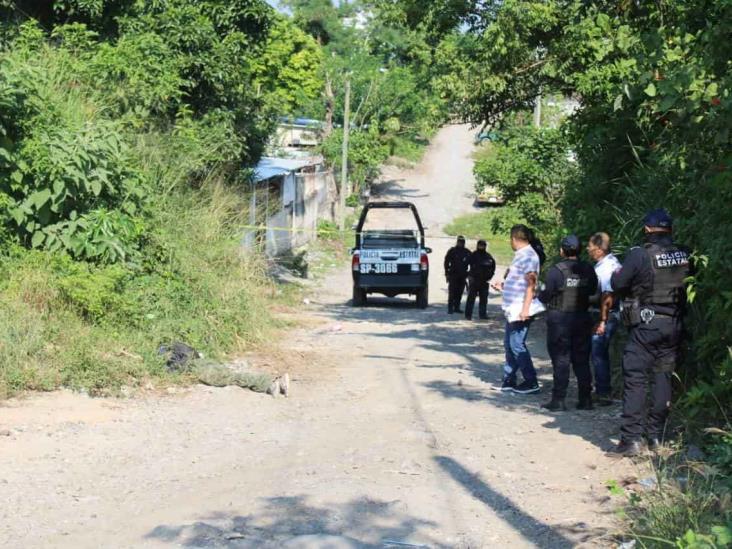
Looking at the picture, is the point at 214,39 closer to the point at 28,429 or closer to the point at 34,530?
the point at 28,429

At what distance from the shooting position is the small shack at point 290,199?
2319 centimetres

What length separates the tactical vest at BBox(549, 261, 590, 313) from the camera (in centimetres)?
930

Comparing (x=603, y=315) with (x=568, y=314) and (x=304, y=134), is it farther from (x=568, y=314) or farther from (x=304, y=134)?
(x=304, y=134)

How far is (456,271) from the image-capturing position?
19.8 m

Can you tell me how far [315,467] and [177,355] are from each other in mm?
3876

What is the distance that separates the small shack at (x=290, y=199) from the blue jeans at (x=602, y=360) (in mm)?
9023

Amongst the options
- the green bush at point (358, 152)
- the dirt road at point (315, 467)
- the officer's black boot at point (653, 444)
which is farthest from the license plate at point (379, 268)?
the green bush at point (358, 152)

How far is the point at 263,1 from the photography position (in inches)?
730

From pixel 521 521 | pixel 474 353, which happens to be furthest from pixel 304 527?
pixel 474 353

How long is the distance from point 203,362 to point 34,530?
5.07 meters

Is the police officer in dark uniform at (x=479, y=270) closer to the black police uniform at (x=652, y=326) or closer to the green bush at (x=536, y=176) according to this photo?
the green bush at (x=536, y=176)

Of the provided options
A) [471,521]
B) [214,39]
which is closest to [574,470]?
[471,521]

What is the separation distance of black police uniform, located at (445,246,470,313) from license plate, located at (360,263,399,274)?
1.44 metres

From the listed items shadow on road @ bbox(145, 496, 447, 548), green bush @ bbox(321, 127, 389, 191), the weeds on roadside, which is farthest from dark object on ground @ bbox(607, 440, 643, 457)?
green bush @ bbox(321, 127, 389, 191)
